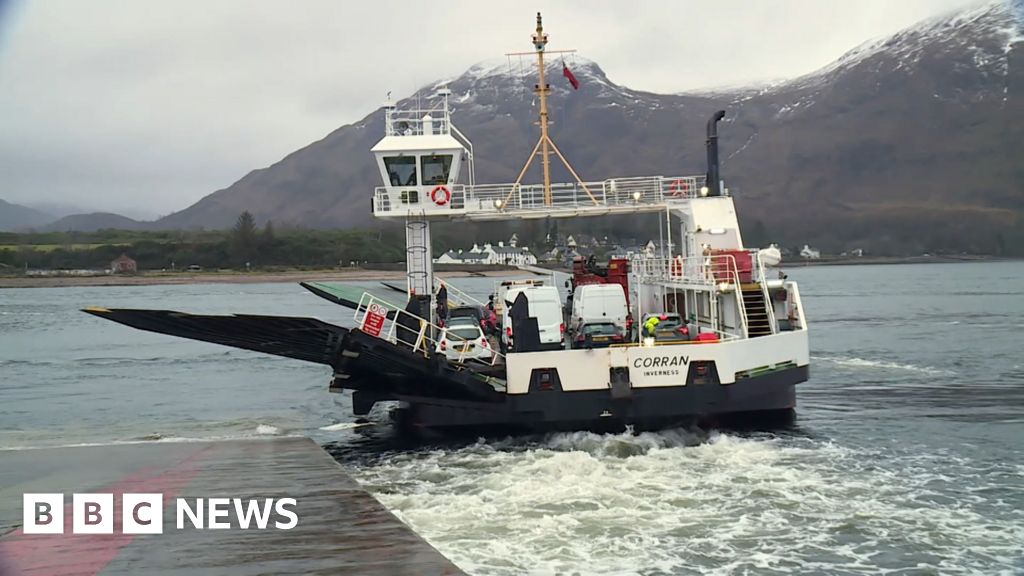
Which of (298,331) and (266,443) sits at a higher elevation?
(298,331)

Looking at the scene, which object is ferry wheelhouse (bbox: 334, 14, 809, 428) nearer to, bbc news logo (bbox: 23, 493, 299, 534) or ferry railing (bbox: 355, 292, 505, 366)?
ferry railing (bbox: 355, 292, 505, 366)

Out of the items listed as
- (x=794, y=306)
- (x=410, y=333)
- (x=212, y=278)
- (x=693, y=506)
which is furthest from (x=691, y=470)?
(x=212, y=278)

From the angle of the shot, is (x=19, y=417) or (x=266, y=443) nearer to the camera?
(x=266, y=443)

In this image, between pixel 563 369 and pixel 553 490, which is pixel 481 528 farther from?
pixel 563 369

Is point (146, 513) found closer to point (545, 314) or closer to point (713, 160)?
point (545, 314)

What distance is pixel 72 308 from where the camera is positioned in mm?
A: 92188

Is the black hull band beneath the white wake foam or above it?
above

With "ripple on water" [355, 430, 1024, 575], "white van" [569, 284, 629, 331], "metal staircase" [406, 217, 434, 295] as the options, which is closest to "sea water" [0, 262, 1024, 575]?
"ripple on water" [355, 430, 1024, 575]

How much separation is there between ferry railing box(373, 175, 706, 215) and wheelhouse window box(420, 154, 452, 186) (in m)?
0.21

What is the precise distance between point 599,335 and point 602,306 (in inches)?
129

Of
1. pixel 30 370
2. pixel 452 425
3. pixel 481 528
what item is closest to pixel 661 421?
pixel 452 425

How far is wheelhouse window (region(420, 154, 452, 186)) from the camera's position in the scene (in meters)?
24.6

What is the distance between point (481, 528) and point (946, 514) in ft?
23.6

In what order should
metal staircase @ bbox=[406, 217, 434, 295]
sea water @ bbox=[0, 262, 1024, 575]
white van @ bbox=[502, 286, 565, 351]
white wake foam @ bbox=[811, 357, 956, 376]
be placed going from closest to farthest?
sea water @ bbox=[0, 262, 1024, 575], white van @ bbox=[502, 286, 565, 351], metal staircase @ bbox=[406, 217, 434, 295], white wake foam @ bbox=[811, 357, 956, 376]
